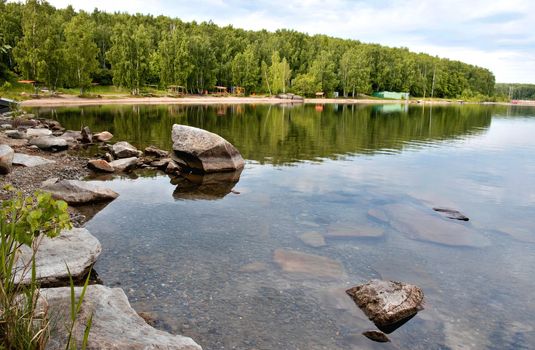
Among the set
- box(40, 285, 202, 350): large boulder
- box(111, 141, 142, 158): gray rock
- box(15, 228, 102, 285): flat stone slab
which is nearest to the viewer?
box(40, 285, 202, 350): large boulder

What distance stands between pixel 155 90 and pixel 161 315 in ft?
406

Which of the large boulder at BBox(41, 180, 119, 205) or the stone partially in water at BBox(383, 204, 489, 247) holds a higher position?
the large boulder at BBox(41, 180, 119, 205)

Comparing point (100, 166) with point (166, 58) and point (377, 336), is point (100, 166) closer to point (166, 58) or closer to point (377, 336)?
point (377, 336)

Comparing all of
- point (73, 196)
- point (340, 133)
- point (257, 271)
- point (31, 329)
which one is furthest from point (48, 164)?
point (340, 133)

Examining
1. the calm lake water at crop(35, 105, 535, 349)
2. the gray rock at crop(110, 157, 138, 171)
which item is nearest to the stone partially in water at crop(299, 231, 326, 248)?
the calm lake water at crop(35, 105, 535, 349)

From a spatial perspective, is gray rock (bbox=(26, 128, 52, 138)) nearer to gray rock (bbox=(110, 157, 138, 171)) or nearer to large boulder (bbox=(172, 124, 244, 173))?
gray rock (bbox=(110, 157, 138, 171))

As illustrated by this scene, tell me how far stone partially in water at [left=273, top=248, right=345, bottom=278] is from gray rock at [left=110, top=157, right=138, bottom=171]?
51.7ft

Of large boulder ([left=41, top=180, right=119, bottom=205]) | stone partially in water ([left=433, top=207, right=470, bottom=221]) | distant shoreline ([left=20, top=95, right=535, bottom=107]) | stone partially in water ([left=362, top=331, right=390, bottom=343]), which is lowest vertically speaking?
stone partially in water ([left=362, top=331, right=390, bottom=343])

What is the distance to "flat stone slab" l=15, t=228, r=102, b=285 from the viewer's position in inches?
419

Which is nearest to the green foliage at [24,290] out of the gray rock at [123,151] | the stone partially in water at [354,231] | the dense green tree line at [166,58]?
the stone partially in water at [354,231]

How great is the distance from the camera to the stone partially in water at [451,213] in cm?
1893

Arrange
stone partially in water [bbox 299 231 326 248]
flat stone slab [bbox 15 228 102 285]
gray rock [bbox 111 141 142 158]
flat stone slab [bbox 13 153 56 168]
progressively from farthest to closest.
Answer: gray rock [bbox 111 141 142 158] < flat stone slab [bbox 13 153 56 168] < stone partially in water [bbox 299 231 326 248] < flat stone slab [bbox 15 228 102 285]

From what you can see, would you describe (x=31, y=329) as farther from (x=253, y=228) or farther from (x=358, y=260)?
(x=253, y=228)

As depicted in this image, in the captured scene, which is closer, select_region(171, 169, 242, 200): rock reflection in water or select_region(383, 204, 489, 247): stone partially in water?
select_region(383, 204, 489, 247): stone partially in water
